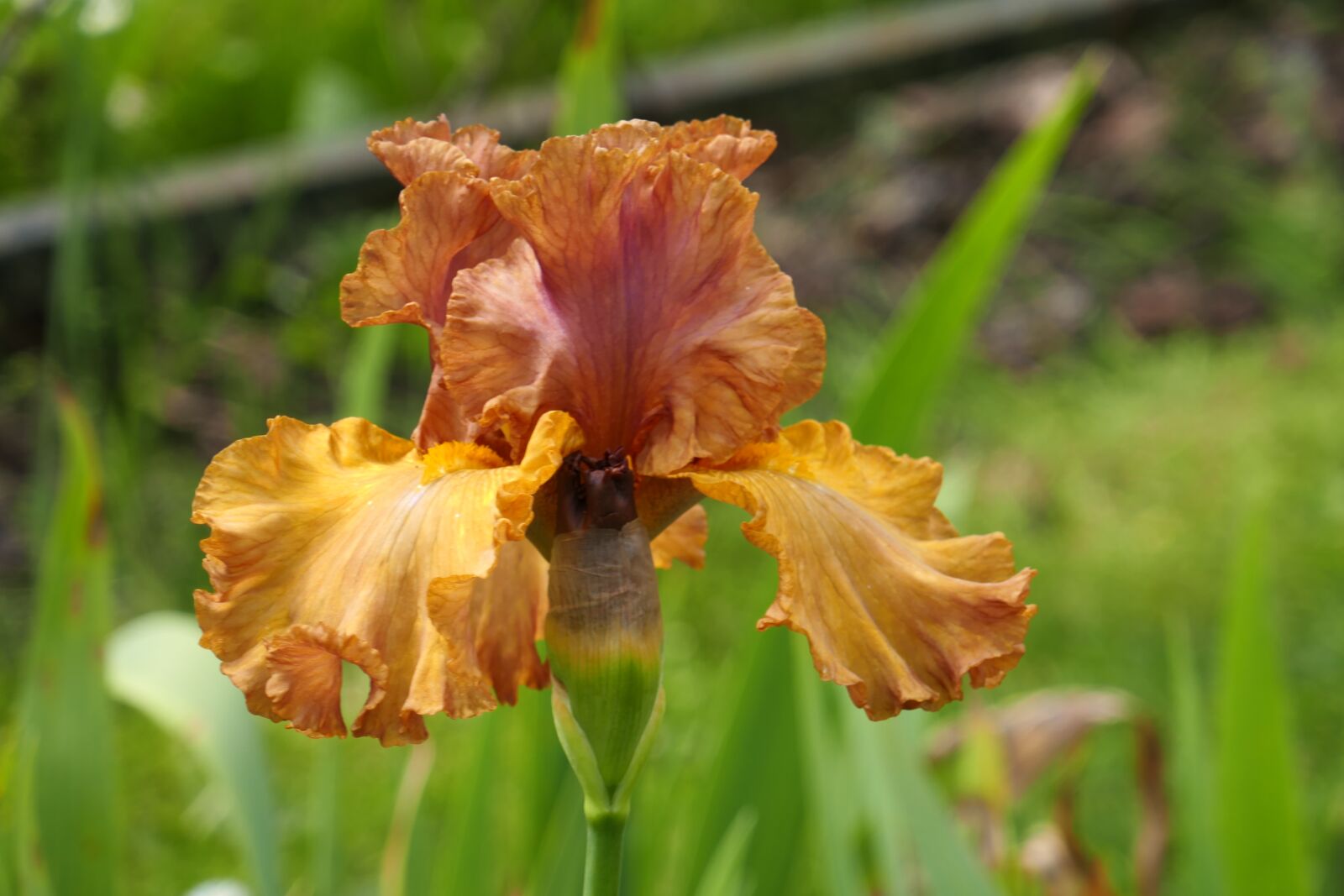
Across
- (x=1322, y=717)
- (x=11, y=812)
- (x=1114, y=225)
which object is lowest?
(x=11, y=812)

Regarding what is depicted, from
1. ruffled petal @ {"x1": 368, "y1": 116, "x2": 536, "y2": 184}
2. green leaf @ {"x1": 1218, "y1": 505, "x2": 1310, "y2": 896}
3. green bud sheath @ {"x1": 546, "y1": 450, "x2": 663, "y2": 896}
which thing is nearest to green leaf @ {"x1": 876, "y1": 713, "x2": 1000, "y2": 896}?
green leaf @ {"x1": 1218, "y1": 505, "x2": 1310, "y2": 896}

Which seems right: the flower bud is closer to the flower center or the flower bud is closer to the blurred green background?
the flower center

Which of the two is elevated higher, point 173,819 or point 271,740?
point 271,740

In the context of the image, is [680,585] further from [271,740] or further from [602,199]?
[271,740]

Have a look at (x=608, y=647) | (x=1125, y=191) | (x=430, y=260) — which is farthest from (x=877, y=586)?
(x=1125, y=191)

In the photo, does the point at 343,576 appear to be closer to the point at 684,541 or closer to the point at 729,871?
the point at 684,541

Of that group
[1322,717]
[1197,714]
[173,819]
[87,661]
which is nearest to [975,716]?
[1197,714]

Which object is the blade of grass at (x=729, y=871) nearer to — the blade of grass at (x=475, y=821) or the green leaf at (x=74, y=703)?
the blade of grass at (x=475, y=821)
